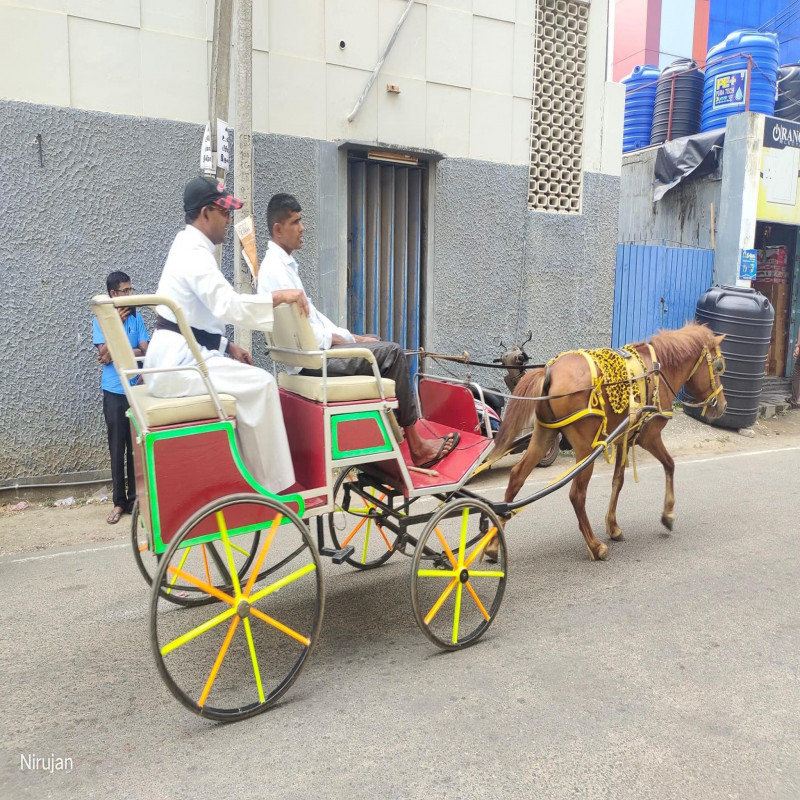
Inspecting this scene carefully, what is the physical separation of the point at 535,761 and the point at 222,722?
48.3 inches

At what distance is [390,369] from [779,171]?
9795 mm

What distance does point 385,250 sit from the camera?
25.8 ft

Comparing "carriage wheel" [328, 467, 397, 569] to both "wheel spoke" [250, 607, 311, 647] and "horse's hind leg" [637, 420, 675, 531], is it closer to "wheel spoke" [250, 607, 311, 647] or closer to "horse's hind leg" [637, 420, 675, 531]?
"wheel spoke" [250, 607, 311, 647]

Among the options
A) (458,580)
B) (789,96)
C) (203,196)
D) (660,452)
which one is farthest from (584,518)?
(789,96)

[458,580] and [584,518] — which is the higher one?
[458,580]

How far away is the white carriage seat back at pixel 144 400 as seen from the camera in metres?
2.66

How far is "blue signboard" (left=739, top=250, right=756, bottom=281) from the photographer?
10258 millimetres

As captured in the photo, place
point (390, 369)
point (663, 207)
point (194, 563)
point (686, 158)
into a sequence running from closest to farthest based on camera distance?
1. point (390, 369)
2. point (194, 563)
3. point (686, 158)
4. point (663, 207)

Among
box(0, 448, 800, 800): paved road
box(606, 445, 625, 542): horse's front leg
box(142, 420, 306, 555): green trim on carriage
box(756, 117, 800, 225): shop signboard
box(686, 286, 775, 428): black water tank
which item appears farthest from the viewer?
box(756, 117, 800, 225): shop signboard

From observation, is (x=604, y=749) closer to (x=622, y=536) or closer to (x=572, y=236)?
(x=622, y=536)

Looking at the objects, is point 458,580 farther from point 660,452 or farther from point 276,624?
point 660,452

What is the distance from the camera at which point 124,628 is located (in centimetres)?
359

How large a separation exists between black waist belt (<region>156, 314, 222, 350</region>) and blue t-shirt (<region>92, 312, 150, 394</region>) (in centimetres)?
276

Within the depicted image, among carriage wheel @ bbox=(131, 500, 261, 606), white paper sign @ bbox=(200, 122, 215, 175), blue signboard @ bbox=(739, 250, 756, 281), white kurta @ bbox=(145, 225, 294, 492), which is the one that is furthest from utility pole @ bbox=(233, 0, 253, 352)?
blue signboard @ bbox=(739, 250, 756, 281)
